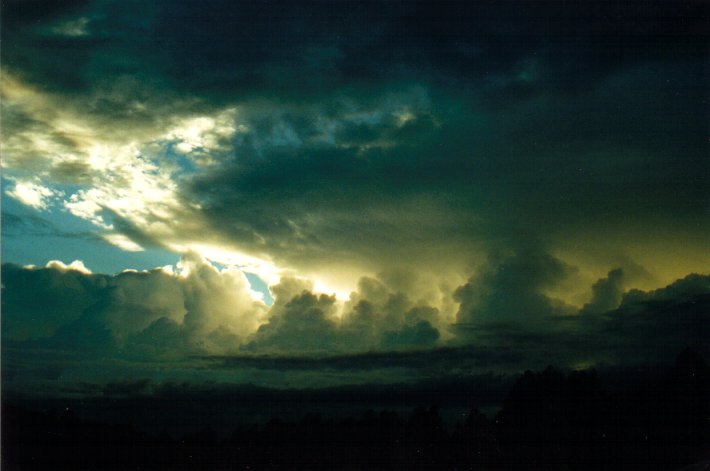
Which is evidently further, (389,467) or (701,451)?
(389,467)

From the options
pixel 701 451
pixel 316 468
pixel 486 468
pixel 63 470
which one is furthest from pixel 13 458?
pixel 701 451

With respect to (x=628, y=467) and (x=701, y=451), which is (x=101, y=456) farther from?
A: (x=701, y=451)

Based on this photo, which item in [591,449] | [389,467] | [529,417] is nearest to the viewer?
[389,467]

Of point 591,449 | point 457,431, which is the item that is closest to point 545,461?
point 591,449

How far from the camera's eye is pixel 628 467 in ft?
53.5

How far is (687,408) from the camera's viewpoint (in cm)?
1698

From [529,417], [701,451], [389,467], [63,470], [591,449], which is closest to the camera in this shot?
[701,451]

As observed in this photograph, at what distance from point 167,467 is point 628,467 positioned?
51.9ft

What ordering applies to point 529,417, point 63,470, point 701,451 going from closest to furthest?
point 701,451 < point 63,470 < point 529,417

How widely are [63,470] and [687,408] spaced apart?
68.1ft

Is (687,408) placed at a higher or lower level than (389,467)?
higher

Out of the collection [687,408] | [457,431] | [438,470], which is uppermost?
[687,408]

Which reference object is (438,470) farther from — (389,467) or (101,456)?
(101,456)

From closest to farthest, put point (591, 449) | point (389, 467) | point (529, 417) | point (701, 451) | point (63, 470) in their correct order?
1. point (701, 451)
2. point (63, 470)
3. point (389, 467)
4. point (591, 449)
5. point (529, 417)
